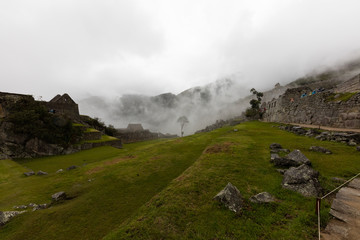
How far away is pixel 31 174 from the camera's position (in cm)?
1477

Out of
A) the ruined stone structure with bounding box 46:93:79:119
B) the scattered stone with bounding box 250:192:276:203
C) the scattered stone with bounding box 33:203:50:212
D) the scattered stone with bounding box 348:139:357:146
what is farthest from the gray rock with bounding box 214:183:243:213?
the ruined stone structure with bounding box 46:93:79:119

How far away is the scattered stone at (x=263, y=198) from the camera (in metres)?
5.65

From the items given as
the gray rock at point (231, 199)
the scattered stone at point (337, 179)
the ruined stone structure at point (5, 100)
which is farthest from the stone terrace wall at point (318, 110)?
the ruined stone structure at point (5, 100)

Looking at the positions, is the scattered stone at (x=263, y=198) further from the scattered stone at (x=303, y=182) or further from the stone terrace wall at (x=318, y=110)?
the stone terrace wall at (x=318, y=110)

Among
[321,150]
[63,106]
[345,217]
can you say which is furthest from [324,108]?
[63,106]

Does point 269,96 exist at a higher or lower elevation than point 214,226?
higher

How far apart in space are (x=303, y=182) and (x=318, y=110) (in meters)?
22.8

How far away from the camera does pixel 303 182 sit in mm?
6176

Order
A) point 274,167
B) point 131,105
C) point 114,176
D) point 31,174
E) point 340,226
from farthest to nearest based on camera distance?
point 131,105 → point 31,174 → point 114,176 → point 274,167 → point 340,226

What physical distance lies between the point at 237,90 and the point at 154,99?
357 ft

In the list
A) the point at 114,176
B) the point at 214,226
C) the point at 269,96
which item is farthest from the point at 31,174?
the point at 269,96

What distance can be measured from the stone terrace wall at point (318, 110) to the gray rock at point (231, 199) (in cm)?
1915

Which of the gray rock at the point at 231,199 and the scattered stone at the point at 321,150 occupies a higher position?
the scattered stone at the point at 321,150

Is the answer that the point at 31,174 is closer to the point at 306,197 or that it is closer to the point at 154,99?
the point at 306,197
